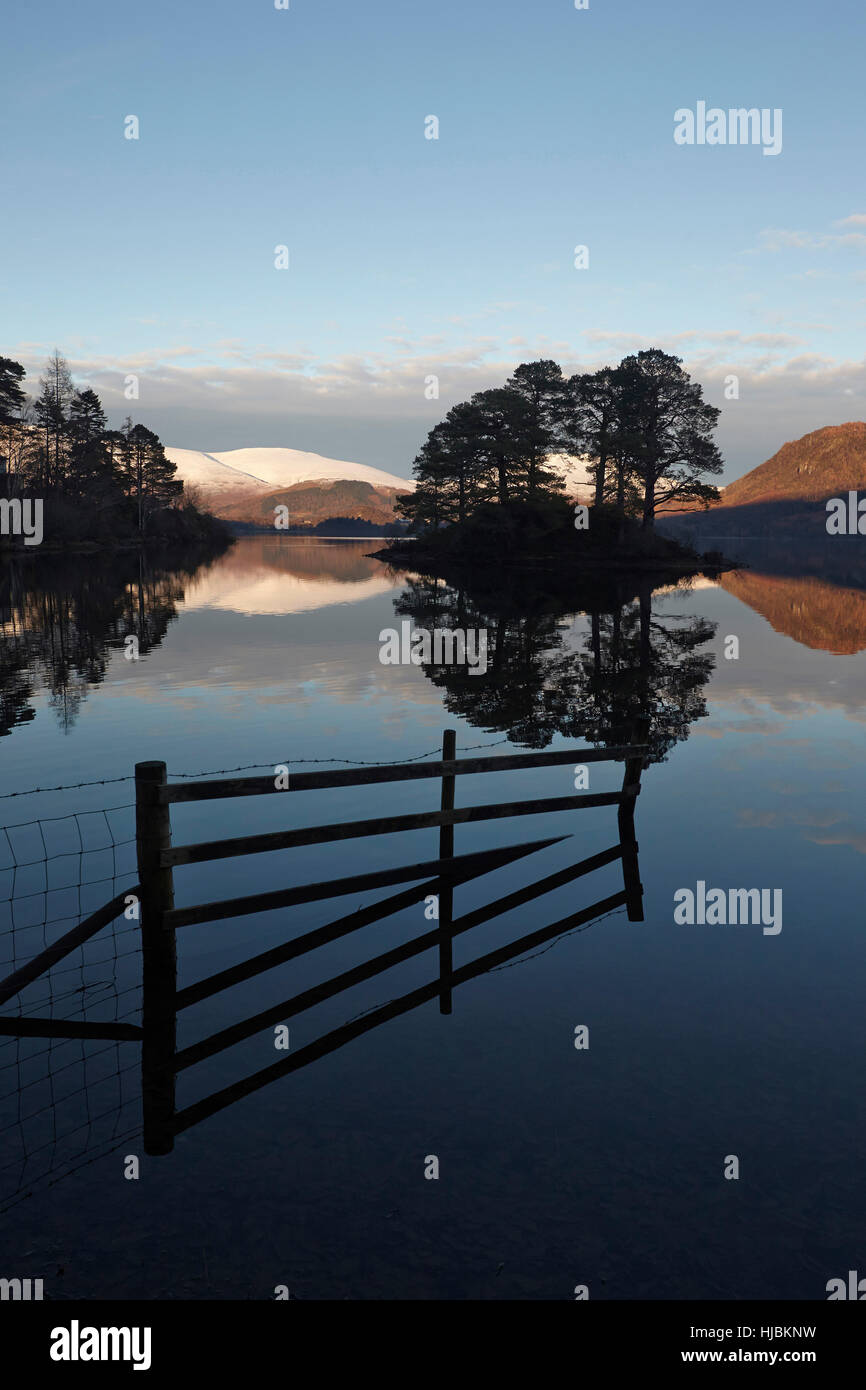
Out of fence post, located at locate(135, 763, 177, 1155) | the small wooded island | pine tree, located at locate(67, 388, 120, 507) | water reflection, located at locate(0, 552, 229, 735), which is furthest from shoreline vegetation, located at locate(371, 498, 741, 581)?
fence post, located at locate(135, 763, 177, 1155)

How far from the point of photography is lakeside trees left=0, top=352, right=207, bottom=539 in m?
111

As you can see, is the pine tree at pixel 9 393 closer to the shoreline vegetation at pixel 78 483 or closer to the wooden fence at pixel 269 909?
the shoreline vegetation at pixel 78 483

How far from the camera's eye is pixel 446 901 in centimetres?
1324

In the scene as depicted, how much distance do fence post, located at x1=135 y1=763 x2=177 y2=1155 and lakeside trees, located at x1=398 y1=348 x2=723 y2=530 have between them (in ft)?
279

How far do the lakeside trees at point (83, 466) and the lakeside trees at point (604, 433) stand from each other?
52603mm

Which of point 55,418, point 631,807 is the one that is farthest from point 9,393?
point 631,807

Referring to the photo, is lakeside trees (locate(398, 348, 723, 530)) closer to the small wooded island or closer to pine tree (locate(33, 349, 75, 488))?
the small wooded island

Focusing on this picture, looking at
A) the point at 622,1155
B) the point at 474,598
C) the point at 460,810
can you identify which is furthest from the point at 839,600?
the point at 622,1155

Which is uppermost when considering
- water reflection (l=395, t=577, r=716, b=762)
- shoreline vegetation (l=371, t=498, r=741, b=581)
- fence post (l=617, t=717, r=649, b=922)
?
shoreline vegetation (l=371, t=498, r=741, b=581)

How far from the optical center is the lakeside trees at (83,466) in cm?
11144

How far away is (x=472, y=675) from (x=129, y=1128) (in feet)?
85.5
